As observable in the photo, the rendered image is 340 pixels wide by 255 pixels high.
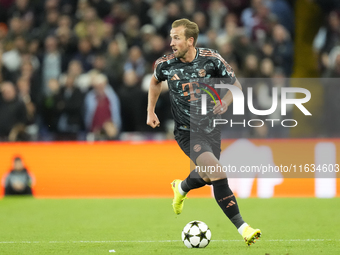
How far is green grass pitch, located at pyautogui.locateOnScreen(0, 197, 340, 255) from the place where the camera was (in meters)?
6.22

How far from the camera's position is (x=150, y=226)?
812 centimetres

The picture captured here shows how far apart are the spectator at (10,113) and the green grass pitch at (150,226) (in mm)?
1401

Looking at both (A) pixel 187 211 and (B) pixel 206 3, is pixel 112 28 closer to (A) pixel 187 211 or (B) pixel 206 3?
(B) pixel 206 3

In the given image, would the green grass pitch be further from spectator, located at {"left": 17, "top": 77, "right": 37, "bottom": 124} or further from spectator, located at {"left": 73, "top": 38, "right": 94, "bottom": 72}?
spectator, located at {"left": 73, "top": 38, "right": 94, "bottom": 72}

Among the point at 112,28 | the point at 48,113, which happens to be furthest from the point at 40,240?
the point at 112,28

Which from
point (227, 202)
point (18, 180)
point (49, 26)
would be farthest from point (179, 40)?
point (49, 26)

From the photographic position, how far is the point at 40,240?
6.95 m

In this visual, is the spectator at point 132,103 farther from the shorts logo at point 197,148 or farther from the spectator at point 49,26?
the shorts logo at point 197,148

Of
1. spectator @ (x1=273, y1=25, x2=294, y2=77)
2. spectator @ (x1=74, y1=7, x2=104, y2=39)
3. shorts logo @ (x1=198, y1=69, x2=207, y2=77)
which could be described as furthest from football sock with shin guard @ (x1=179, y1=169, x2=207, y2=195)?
spectator @ (x1=74, y1=7, x2=104, y2=39)

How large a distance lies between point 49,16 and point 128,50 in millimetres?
2409

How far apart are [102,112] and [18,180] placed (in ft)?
6.81

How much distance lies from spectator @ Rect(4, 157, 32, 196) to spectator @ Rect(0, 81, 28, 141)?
72cm

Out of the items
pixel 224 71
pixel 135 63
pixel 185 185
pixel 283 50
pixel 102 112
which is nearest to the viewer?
pixel 224 71

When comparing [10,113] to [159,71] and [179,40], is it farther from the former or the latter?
[179,40]
